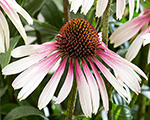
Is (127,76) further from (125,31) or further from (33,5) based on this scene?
(33,5)

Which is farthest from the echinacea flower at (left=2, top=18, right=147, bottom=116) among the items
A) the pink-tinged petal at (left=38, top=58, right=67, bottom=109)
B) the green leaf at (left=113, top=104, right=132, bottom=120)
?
the green leaf at (left=113, top=104, right=132, bottom=120)

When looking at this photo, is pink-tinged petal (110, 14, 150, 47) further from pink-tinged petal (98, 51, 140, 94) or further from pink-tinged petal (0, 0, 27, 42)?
pink-tinged petal (0, 0, 27, 42)

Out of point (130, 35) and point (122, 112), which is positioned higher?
point (130, 35)

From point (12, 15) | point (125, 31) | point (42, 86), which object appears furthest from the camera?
point (42, 86)

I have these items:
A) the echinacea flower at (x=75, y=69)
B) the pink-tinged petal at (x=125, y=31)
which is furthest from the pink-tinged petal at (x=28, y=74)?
the pink-tinged petal at (x=125, y=31)

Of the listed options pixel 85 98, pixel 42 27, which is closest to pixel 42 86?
pixel 42 27

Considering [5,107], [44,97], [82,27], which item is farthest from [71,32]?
[5,107]

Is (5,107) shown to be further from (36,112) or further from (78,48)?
(78,48)
